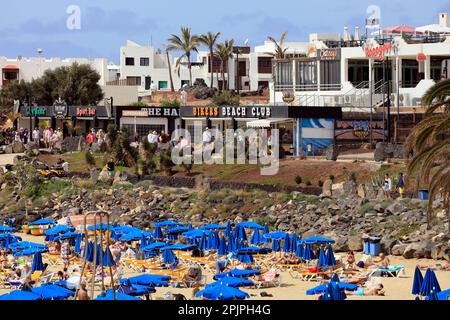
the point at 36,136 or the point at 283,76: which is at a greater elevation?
the point at 283,76

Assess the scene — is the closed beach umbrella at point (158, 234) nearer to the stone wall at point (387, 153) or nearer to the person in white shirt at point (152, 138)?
the stone wall at point (387, 153)

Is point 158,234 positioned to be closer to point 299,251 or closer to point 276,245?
point 276,245

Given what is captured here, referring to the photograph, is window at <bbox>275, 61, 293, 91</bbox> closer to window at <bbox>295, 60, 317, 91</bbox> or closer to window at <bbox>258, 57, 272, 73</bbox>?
window at <bbox>295, 60, 317, 91</bbox>

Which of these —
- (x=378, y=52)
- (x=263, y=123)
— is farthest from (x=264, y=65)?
(x=263, y=123)

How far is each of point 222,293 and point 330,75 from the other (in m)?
43.5

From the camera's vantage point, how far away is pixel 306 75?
70000 millimetres

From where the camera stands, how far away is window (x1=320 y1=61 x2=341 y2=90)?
68.2 m

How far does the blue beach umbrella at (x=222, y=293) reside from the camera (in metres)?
26.3

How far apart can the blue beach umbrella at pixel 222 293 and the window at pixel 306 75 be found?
43.1m

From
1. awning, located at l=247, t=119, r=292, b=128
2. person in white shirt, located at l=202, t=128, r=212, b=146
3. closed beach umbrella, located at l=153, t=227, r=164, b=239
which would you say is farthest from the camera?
awning, located at l=247, t=119, r=292, b=128

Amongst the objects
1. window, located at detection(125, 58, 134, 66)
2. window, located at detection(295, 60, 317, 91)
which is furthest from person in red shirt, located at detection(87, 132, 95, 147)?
window, located at detection(125, 58, 134, 66)

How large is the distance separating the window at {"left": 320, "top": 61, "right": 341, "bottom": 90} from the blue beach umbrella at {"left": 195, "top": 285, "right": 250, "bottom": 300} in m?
42.2

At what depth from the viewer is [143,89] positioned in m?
102
